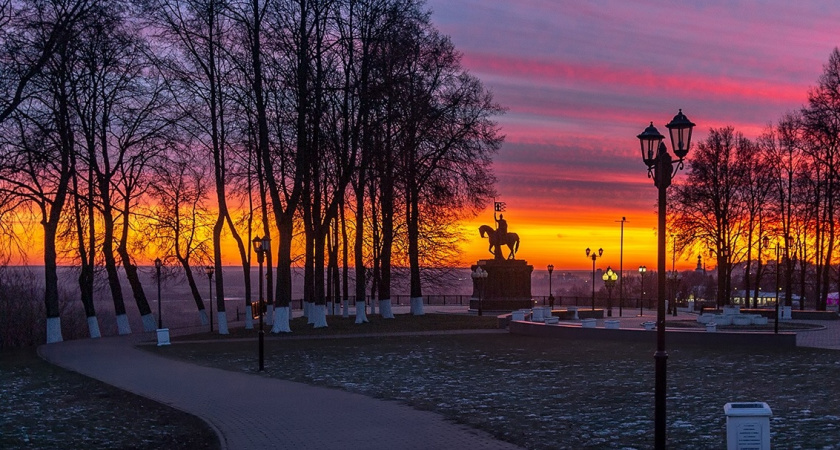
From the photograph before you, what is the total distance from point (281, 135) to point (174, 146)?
5242 millimetres

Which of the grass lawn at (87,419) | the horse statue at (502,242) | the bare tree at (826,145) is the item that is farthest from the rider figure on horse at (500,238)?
the grass lawn at (87,419)

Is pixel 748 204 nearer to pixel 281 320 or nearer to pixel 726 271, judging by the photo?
pixel 726 271

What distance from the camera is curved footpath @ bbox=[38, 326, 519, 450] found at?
1177 cm

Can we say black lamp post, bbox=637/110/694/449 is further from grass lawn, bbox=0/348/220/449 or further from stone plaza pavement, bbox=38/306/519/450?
grass lawn, bbox=0/348/220/449

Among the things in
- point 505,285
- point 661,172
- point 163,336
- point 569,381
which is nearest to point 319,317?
point 163,336

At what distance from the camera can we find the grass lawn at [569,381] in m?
12.2

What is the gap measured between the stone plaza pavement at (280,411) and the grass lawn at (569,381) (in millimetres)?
683

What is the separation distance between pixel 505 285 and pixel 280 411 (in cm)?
3939

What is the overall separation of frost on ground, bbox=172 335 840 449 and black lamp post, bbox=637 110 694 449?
1.36 m

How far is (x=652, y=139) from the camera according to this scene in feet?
36.9

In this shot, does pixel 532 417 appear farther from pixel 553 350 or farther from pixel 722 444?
pixel 553 350

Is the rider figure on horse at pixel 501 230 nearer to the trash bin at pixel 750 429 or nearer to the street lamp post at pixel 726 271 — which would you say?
the street lamp post at pixel 726 271

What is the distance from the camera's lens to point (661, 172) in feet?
35.9

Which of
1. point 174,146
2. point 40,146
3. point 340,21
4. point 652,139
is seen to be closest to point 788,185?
point 340,21
